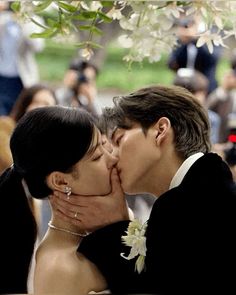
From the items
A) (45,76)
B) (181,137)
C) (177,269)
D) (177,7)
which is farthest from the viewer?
(45,76)

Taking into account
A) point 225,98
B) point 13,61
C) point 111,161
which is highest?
point 111,161

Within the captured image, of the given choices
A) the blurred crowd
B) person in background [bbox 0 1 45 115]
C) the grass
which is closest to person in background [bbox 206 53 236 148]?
the blurred crowd

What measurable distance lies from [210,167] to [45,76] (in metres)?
4.02

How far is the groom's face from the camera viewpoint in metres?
1.76

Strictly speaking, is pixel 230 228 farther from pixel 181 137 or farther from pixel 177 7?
pixel 177 7

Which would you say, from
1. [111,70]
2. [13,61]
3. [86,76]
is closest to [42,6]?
[13,61]

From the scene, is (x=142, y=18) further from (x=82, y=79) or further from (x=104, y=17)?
(x=82, y=79)

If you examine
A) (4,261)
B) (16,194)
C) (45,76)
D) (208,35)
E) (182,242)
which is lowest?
(45,76)

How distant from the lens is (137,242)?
1.61 m

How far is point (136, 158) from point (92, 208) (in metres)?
0.17

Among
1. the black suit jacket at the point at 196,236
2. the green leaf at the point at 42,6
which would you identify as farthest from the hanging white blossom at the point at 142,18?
the black suit jacket at the point at 196,236

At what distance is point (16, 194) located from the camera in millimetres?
1839

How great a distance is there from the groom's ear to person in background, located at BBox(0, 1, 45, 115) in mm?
2685

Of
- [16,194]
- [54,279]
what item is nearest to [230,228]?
[54,279]
